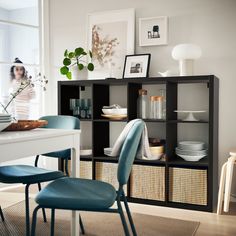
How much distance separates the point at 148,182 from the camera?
3338mm

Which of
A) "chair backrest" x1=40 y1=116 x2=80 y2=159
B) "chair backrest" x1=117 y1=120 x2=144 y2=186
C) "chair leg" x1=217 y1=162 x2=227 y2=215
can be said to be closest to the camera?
"chair backrest" x1=117 y1=120 x2=144 y2=186

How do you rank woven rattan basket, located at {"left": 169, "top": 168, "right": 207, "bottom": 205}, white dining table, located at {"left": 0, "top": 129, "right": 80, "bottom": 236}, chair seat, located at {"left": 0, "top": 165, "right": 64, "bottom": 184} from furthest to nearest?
1. woven rattan basket, located at {"left": 169, "top": 168, "right": 207, "bottom": 205}
2. chair seat, located at {"left": 0, "top": 165, "right": 64, "bottom": 184}
3. white dining table, located at {"left": 0, "top": 129, "right": 80, "bottom": 236}

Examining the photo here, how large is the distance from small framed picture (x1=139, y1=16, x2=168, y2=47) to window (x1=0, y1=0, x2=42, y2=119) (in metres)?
1.23

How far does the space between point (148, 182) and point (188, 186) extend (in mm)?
362

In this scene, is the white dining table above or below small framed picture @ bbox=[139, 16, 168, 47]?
below

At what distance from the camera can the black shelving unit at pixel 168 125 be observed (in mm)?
3094

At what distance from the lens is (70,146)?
216 centimetres

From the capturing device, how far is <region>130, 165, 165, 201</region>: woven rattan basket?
3.29 meters

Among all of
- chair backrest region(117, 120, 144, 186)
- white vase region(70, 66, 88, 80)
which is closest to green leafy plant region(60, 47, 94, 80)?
white vase region(70, 66, 88, 80)

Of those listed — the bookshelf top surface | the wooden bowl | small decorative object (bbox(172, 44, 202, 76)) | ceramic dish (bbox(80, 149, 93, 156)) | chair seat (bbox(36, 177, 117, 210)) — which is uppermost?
small decorative object (bbox(172, 44, 202, 76))

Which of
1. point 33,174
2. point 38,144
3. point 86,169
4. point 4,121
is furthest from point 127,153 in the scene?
point 86,169

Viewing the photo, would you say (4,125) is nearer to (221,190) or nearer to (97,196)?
(97,196)

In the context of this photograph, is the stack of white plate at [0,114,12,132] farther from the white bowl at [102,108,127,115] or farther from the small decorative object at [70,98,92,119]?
the small decorative object at [70,98,92,119]

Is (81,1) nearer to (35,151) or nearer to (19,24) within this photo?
(19,24)
